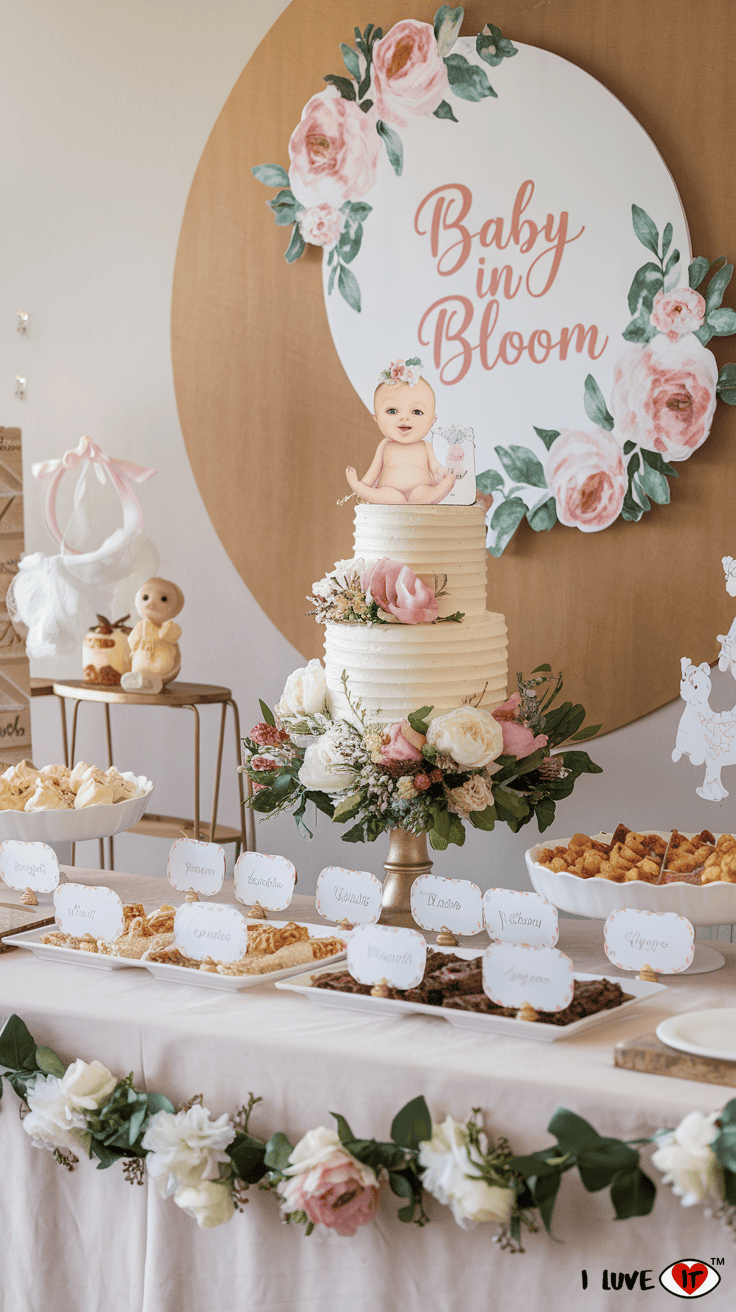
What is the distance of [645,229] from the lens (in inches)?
94.7

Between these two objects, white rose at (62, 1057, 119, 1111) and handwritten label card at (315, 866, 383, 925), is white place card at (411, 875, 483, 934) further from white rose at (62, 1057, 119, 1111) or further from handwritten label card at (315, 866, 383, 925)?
white rose at (62, 1057, 119, 1111)

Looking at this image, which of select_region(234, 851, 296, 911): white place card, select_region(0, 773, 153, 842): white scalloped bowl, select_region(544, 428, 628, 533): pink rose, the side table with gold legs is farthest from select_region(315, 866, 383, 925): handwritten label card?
select_region(544, 428, 628, 533): pink rose

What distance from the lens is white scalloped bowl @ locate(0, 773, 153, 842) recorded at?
5.82ft

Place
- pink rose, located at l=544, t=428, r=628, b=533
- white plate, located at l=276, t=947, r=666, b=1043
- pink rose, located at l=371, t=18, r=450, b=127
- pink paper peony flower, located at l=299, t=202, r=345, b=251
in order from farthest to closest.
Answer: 1. pink paper peony flower, located at l=299, t=202, r=345, b=251
2. pink rose, located at l=371, t=18, r=450, b=127
3. pink rose, located at l=544, t=428, r=628, b=533
4. white plate, located at l=276, t=947, r=666, b=1043

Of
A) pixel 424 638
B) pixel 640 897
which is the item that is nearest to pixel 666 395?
pixel 424 638

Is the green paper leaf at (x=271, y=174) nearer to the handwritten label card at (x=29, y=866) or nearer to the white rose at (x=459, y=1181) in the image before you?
the handwritten label card at (x=29, y=866)

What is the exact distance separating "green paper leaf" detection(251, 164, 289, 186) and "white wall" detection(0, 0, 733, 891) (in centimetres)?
24

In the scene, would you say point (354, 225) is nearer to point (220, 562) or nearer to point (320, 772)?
point (220, 562)

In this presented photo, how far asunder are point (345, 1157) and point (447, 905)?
44cm

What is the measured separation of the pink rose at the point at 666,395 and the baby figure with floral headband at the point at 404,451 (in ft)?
2.37

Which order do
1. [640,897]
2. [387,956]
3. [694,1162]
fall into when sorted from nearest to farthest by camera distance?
[694,1162] < [387,956] < [640,897]

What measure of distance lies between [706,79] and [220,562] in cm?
148

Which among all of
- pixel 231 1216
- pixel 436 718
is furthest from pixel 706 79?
pixel 231 1216

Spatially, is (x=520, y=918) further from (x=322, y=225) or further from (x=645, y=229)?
(x=322, y=225)
